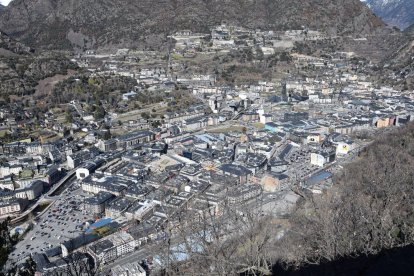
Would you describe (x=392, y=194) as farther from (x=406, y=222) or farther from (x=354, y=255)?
(x=354, y=255)

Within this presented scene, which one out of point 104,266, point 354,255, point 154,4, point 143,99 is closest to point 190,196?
point 104,266

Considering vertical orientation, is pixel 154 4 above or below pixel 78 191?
above

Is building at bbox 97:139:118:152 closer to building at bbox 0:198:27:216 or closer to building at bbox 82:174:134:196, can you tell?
building at bbox 82:174:134:196

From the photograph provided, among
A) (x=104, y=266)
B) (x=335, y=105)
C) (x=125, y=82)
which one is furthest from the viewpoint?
(x=125, y=82)

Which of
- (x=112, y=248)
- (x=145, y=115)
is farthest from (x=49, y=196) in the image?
(x=145, y=115)

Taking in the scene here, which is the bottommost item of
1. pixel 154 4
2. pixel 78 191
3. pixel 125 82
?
pixel 78 191

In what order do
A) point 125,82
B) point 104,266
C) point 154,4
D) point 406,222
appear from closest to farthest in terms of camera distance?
point 406,222 < point 104,266 < point 125,82 < point 154,4

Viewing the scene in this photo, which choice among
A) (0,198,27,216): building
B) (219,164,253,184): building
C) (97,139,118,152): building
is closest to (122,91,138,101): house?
(97,139,118,152): building
